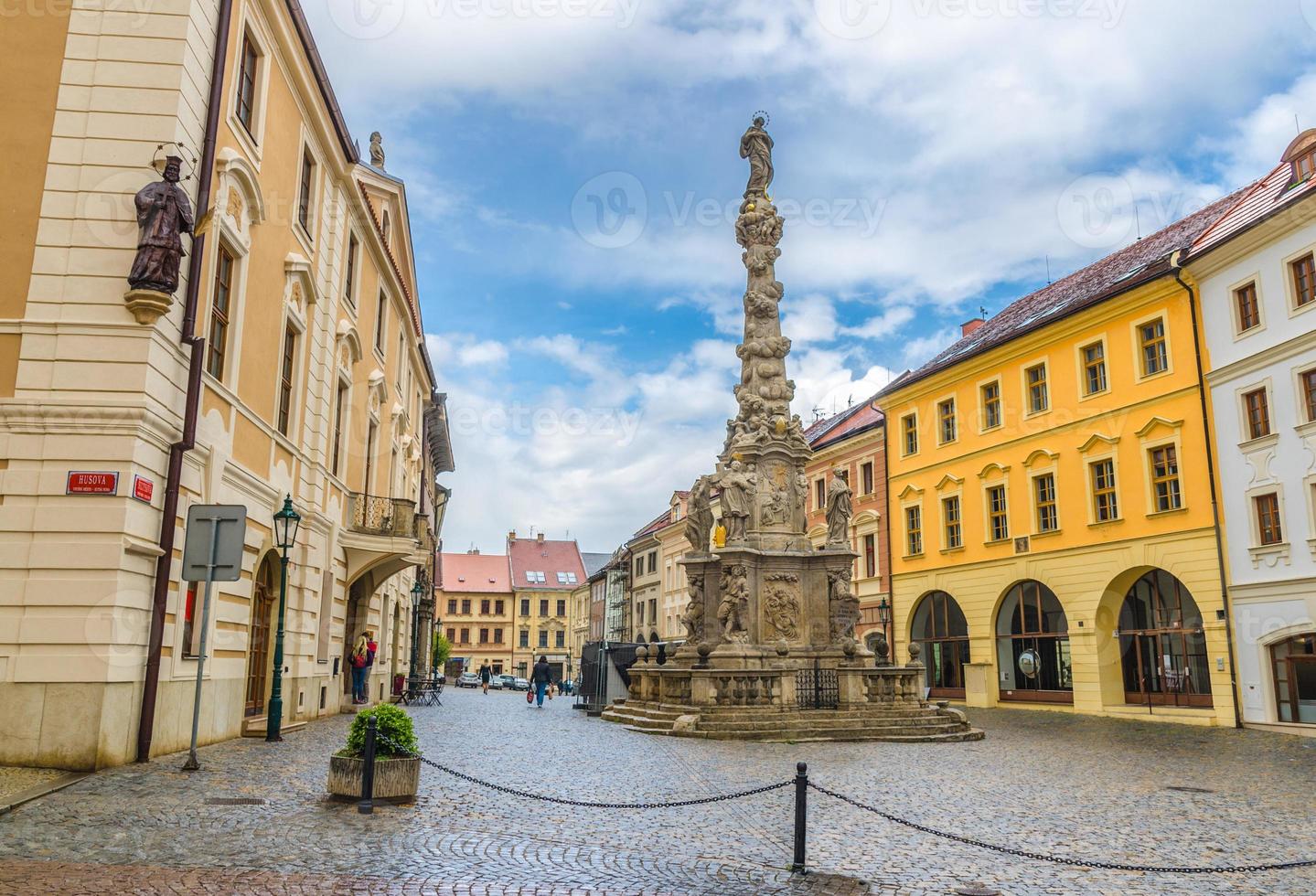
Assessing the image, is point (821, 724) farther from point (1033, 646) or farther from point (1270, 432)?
point (1033, 646)

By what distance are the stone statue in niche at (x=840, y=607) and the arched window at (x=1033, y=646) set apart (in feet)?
36.8

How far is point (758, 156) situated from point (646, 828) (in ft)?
61.5

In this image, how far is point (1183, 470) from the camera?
2512cm

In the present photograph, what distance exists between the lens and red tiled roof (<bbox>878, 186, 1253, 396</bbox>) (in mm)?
27688

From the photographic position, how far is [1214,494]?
78.9 feet

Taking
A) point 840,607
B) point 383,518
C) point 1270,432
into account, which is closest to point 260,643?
point 383,518

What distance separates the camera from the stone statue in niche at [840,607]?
65.8 feet

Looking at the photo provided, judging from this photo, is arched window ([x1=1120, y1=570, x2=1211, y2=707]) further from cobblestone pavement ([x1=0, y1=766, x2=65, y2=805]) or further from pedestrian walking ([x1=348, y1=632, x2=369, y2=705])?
cobblestone pavement ([x1=0, y1=766, x2=65, y2=805])

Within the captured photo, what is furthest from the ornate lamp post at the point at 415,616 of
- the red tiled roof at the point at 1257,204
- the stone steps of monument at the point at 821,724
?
the red tiled roof at the point at 1257,204

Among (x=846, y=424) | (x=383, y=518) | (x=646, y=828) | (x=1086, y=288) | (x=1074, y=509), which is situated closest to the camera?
(x=646, y=828)

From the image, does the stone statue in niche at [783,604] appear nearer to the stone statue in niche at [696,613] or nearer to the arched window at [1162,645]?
the stone statue in niche at [696,613]

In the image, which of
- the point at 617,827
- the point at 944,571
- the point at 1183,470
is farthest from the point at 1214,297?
the point at 617,827

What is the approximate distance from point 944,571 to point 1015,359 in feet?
24.2

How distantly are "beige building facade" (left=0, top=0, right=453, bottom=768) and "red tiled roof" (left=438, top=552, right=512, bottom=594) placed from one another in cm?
7594
